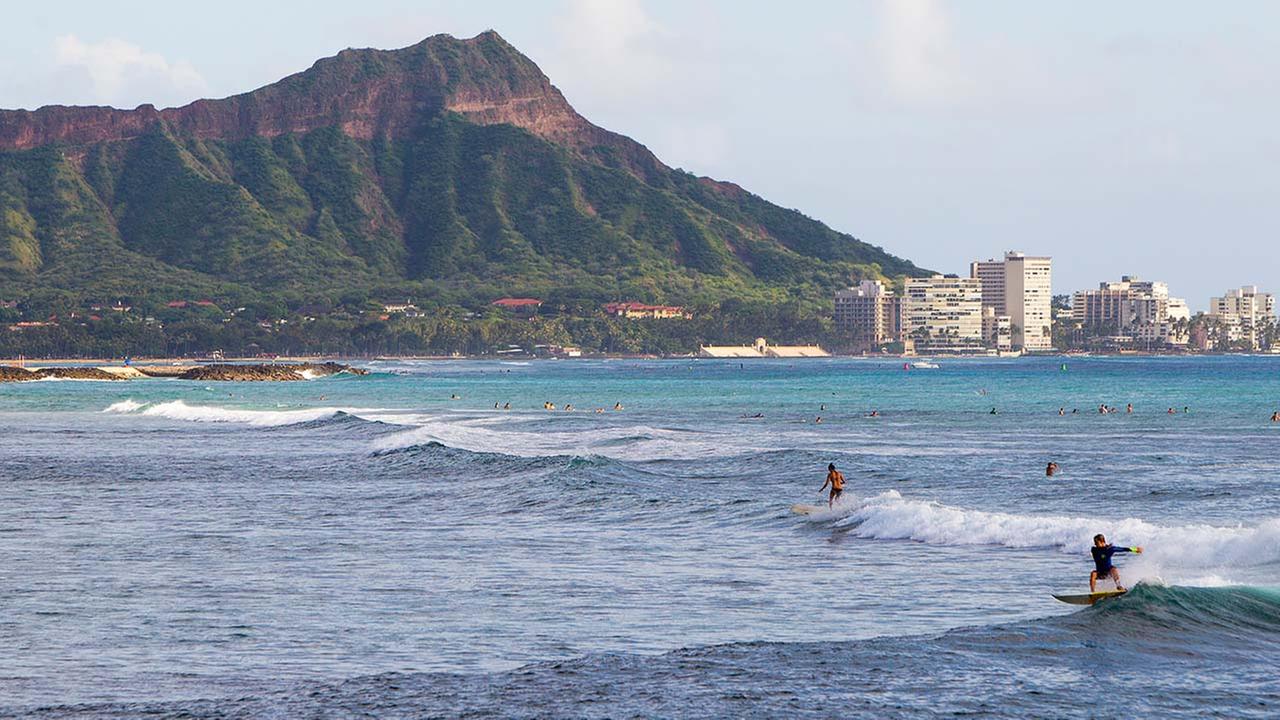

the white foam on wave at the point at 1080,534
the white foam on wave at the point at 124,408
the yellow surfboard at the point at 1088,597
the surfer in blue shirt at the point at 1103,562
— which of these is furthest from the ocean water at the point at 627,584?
the white foam on wave at the point at 124,408

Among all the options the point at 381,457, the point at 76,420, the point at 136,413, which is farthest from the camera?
the point at 136,413

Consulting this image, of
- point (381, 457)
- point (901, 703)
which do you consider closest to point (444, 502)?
point (381, 457)

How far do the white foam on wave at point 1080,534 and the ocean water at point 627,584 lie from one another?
94 mm

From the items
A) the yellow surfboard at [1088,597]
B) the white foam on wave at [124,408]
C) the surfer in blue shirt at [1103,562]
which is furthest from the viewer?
the white foam on wave at [124,408]

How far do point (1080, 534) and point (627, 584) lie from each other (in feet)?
34.5

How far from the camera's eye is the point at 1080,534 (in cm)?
3228

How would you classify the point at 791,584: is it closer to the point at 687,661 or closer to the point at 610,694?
the point at 687,661

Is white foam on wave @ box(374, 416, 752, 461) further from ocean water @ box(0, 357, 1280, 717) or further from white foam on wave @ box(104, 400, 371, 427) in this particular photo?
white foam on wave @ box(104, 400, 371, 427)

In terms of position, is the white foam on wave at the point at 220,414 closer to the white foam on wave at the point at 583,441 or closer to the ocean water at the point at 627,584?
the white foam on wave at the point at 583,441

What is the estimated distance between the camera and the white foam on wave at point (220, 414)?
85188 millimetres

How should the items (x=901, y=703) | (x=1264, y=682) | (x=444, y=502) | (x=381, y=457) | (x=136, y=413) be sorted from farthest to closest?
1. (x=136, y=413)
2. (x=381, y=457)
3. (x=444, y=502)
4. (x=1264, y=682)
5. (x=901, y=703)

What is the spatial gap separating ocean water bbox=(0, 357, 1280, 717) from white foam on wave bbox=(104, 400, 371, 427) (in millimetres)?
21979

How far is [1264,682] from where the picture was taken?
1952cm

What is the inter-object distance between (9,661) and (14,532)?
14290mm
